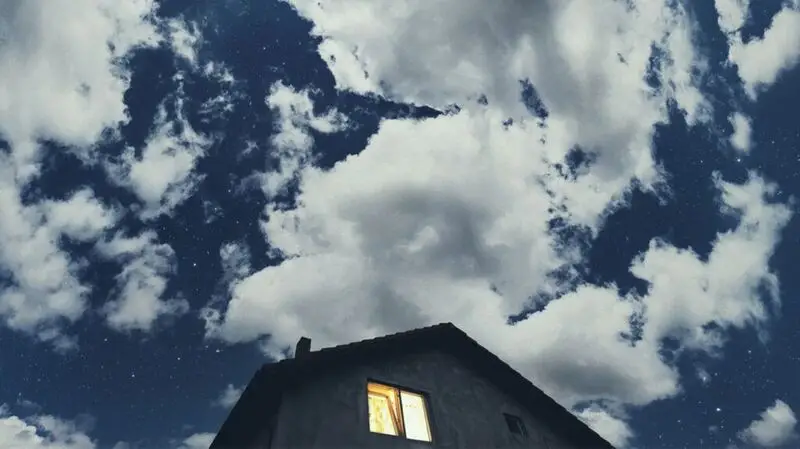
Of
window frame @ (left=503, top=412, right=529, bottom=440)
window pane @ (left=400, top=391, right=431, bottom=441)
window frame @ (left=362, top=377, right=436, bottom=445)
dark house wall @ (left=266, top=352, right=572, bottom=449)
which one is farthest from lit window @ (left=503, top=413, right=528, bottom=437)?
window pane @ (left=400, top=391, right=431, bottom=441)

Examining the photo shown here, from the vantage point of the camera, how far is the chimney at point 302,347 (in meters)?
9.83

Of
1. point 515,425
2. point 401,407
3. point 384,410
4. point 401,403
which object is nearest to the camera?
point 384,410

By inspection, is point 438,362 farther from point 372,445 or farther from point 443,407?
point 372,445

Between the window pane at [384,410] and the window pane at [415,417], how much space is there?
226 mm

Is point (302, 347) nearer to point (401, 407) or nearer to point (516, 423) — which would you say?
point (401, 407)

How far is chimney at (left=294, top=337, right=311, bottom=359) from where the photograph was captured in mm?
9828

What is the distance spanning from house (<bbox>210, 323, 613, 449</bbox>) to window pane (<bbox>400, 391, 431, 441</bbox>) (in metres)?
Result: 0.03

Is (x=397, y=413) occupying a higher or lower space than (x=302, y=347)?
lower

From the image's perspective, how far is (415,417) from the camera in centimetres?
1125

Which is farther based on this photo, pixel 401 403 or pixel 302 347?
pixel 401 403

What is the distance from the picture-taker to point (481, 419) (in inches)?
489

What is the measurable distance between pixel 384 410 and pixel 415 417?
38.3 inches

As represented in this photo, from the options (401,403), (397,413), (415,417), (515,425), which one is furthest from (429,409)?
(515,425)

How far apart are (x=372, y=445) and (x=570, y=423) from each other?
8.18 metres
